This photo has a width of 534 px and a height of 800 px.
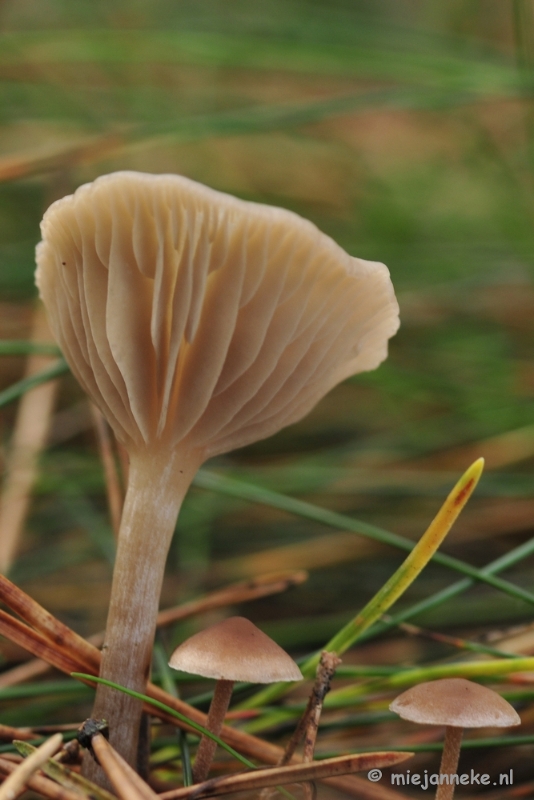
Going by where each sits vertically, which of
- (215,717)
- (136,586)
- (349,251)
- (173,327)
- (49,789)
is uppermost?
(349,251)

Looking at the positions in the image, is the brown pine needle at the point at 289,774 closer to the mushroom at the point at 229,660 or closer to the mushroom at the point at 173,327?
the mushroom at the point at 229,660

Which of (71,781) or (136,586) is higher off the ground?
(136,586)

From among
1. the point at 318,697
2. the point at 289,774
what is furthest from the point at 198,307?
the point at 289,774

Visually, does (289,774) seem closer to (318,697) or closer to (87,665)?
(318,697)

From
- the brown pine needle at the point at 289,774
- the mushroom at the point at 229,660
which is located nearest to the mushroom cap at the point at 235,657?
the mushroom at the point at 229,660

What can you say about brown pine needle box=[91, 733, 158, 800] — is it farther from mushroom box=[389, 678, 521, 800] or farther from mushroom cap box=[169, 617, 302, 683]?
mushroom box=[389, 678, 521, 800]
